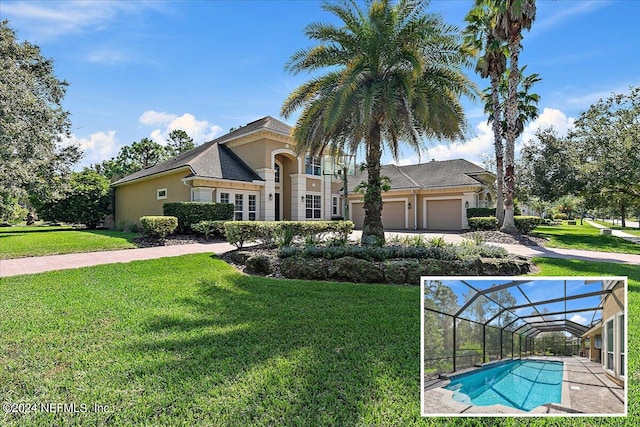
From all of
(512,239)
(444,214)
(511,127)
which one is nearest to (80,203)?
(444,214)

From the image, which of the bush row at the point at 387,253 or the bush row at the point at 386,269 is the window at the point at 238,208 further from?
the bush row at the point at 386,269

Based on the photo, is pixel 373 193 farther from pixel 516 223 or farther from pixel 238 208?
pixel 516 223

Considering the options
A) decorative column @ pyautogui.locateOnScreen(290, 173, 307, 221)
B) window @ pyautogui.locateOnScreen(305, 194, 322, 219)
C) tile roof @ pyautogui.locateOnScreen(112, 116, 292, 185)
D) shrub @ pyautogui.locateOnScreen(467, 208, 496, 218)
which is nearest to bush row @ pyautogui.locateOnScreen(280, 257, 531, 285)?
tile roof @ pyautogui.locateOnScreen(112, 116, 292, 185)

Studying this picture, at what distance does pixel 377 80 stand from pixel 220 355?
401 inches

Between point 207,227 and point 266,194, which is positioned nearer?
point 207,227

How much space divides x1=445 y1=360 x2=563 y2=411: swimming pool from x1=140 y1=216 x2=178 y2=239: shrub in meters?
15.3

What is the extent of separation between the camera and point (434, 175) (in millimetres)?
28969

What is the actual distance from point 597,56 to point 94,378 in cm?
1817

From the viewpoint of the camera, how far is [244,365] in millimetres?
3662

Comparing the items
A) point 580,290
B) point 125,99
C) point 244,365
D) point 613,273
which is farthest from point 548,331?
point 125,99

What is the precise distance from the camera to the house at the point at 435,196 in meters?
25.8

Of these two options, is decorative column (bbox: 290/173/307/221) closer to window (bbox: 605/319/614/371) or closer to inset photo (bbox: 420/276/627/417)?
inset photo (bbox: 420/276/627/417)

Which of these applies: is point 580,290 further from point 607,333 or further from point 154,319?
point 154,319

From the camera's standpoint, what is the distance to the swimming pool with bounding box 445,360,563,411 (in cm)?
200
